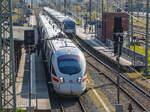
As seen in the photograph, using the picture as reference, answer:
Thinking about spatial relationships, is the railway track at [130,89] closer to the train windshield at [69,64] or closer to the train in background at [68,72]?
the train in background at [68,72]

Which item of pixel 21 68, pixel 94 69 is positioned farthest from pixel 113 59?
pixel 21 68

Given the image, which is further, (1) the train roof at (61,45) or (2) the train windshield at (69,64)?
(1) the train roof at (61,45)

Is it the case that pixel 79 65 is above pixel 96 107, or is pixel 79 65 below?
above

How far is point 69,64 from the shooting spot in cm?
1644

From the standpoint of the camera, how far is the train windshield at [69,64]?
16.2 m

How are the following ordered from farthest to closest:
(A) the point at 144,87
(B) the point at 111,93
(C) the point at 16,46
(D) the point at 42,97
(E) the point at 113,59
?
(E) the point at 113,59, (C) the point at 16,46, (A) the point at 144,87, (B) the point at 111,93, (D) the point at 42,97

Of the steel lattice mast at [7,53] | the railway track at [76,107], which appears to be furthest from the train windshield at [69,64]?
the steel lattice mast at [7,53]

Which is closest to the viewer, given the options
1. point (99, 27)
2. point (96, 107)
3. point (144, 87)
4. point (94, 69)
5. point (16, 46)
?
point (96, 107)

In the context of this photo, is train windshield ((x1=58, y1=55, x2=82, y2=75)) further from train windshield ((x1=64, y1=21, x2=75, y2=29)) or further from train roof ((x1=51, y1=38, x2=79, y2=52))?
train windshield ((x1=64, y1=21, x2=75, y2=29))

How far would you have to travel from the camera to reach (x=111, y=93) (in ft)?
59.4

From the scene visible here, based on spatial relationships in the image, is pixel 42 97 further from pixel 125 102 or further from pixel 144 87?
pixel 144 87

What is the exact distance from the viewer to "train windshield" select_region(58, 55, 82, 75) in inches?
639

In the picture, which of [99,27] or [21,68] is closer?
[21,68]

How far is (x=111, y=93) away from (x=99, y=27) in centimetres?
2351
